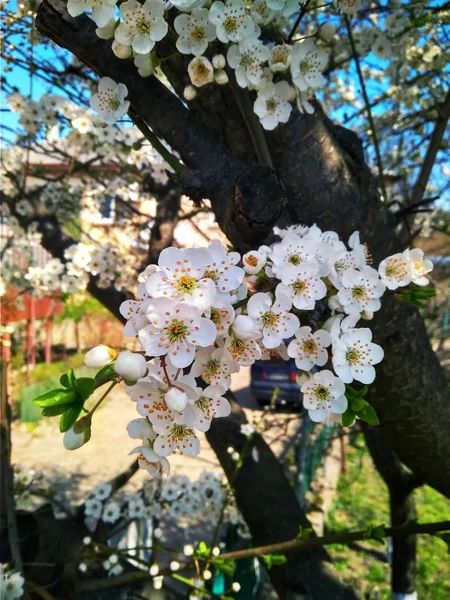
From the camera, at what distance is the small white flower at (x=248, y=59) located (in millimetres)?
1089

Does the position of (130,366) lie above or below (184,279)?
below

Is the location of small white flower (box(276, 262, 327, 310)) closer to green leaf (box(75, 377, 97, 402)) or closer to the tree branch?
green leaf (box(75, 377, 97, 402))

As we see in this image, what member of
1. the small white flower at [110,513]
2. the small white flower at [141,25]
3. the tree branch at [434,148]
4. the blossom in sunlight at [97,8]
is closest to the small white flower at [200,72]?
the small white flower at [141,25]

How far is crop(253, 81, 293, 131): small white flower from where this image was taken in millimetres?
1175

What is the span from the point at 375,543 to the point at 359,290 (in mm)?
4093

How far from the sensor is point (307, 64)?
121 cm

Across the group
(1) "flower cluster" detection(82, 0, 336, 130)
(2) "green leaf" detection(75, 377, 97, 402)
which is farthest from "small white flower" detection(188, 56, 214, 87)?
(2) "green leaf" detection(75, 377, 97, 402)

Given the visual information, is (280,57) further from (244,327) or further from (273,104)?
(244,327)

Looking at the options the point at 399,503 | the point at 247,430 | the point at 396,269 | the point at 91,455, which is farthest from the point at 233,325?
the point at 91,455

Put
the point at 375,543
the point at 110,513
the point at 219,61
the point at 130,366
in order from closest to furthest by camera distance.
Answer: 1. the point at 130,366
2. the point at 219,61
3. the point at 110,513
4. the point at 375,543

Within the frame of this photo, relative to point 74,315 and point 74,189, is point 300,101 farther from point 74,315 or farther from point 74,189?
point 74,315

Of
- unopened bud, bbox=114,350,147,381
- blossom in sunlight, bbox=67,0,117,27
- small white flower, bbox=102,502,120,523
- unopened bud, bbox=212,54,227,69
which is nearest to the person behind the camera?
Answer: unopened bud, bbox=114,350,147,381

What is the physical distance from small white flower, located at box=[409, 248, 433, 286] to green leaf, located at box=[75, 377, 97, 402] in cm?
76

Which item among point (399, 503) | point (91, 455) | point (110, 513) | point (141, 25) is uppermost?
point (141, 25)
